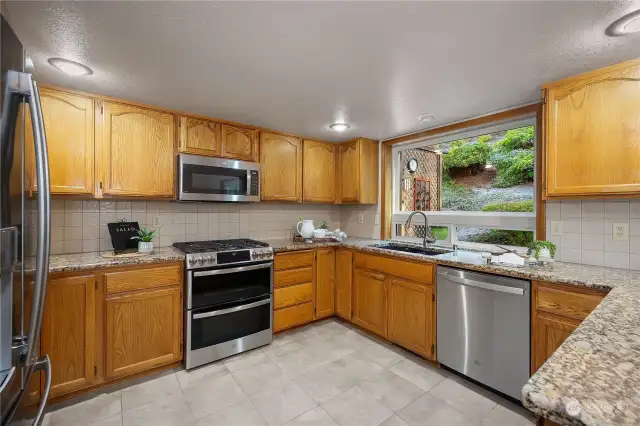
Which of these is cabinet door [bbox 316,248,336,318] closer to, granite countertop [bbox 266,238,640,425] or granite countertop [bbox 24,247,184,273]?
granite countertop [bbox 24,247,184,273]

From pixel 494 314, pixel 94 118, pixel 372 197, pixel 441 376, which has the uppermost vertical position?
pixel 94 118

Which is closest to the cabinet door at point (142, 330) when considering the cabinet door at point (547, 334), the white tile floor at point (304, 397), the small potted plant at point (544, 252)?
the white tile floor at point (304, 397)

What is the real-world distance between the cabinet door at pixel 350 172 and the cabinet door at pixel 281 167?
0.57m

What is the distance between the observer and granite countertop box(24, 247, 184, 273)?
73.4 inches

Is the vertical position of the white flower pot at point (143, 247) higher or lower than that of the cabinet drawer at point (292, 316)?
higher

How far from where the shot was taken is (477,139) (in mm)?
2861

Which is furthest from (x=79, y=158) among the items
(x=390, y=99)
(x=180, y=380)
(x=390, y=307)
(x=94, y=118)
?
(x=390, y=307)

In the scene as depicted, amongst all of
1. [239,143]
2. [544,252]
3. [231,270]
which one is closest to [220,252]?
[231,270]

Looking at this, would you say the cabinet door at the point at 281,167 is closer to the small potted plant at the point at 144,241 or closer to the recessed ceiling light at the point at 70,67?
the small potted plant at the point at 144,241

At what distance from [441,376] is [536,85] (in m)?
2.16

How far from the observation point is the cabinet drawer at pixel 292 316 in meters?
2.82

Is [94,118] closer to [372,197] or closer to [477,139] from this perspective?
[372,197]

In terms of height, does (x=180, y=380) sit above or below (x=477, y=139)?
below

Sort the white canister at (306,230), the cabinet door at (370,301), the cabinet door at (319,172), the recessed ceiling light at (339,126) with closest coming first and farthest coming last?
the cabinet door at (370,301) → the recessed ceiling light at (339,126) → the white canister at (306,230) → the cabinet door at (319,172)
